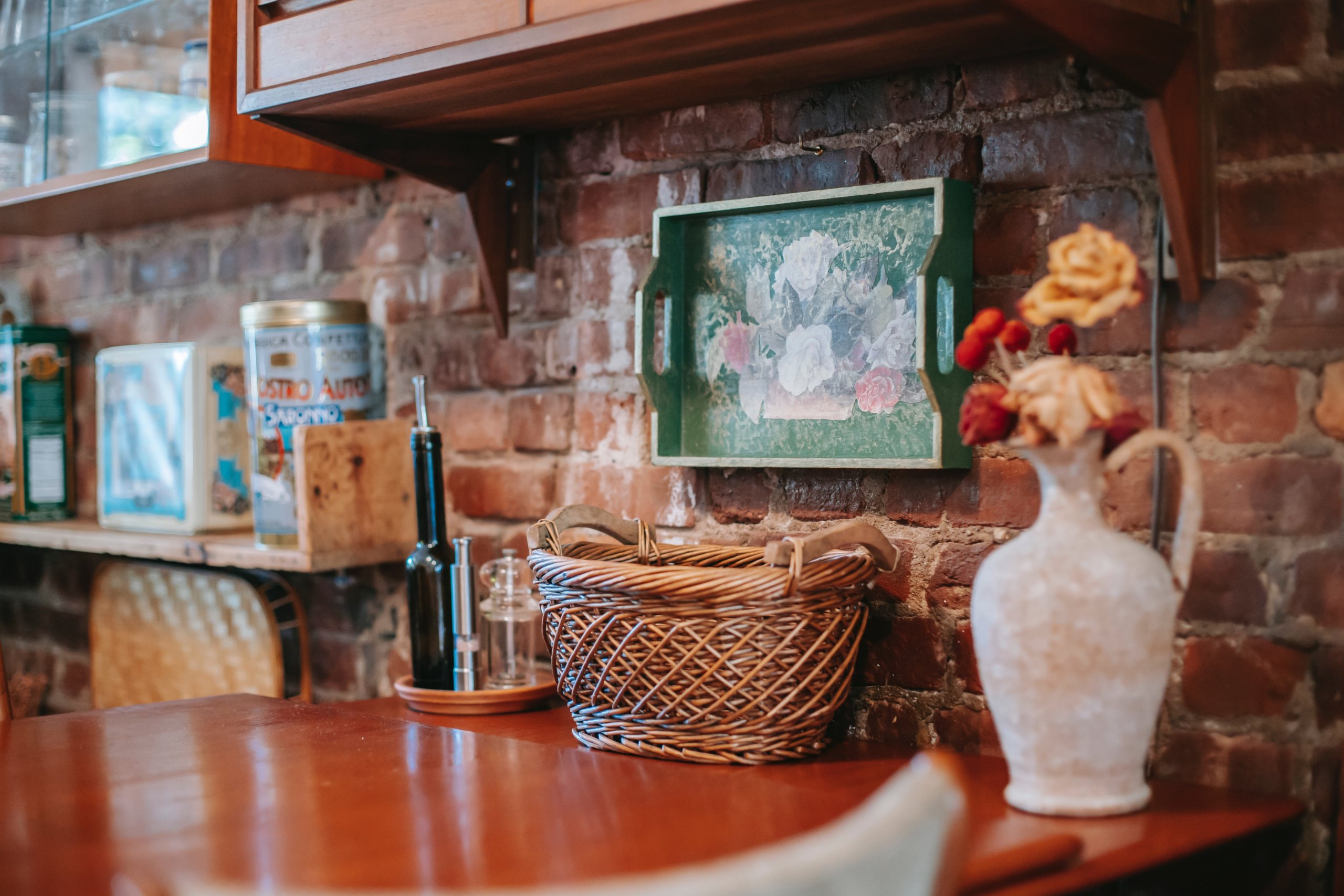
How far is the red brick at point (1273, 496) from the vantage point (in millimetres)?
1048

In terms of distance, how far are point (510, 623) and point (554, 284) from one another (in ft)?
1.40

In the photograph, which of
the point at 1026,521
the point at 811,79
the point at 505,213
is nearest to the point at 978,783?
the point at 1026,521

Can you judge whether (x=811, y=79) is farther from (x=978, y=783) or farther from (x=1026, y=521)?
(x=978, y=783)

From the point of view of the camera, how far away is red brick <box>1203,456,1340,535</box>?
105 centimetres

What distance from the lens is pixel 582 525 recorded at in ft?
4.37

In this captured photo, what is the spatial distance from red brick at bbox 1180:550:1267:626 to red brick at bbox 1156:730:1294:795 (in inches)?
4.0

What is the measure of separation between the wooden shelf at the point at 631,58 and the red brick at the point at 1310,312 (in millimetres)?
69

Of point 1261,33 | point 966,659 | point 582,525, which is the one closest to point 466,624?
point 582,525

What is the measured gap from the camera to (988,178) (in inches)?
48.8

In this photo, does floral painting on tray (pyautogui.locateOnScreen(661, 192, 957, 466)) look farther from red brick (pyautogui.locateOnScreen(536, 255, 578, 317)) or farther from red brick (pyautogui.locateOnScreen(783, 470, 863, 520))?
red brick (pyautogui.locateOnScreen(536, 255, 578, 317))

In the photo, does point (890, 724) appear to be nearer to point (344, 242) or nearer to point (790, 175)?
point (790, 175)

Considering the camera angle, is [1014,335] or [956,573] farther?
[956,573]

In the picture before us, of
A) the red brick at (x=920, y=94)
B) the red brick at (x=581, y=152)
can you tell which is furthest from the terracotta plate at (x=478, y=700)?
the red brick at (x=920, y=94)

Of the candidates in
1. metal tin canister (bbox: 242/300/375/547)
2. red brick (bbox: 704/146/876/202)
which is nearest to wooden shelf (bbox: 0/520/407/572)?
metal tin canister (bbox: 242/300/375/547)
